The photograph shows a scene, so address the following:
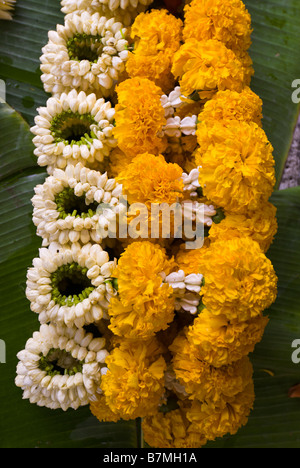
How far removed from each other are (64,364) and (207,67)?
70 cm

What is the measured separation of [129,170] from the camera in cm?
87

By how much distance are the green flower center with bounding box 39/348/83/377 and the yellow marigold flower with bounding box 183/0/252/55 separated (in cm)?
75

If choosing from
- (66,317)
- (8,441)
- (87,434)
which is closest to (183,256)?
(66,317)

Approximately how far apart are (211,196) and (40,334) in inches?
18.8

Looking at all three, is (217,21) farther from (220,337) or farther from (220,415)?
(220,415)

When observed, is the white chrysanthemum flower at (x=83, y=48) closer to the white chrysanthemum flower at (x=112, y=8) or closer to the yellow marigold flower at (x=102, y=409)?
the white chrysanthemum flower at (x=112, y=8)

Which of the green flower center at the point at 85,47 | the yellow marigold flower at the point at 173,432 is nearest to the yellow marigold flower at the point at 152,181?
the green flower center at the point at 85,47

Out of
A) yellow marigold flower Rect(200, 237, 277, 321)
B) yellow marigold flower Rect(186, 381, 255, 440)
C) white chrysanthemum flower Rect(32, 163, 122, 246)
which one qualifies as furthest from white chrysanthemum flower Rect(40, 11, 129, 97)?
yellow marigold flower Rect(186, 381, 255, 440)

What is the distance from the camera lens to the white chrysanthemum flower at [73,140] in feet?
3.19

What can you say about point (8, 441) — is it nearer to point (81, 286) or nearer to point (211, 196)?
point (81, 286)

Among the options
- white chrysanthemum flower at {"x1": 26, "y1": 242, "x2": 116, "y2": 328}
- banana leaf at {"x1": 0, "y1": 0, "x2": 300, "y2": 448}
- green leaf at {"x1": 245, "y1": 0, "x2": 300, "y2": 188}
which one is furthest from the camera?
green leaf at {"x1": 245, "y1": 0, "x2": 300, "y2": 188}

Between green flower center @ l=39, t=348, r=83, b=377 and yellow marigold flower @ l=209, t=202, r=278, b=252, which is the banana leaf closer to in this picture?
green flower center @ l=39, t=348, r=83, b=377

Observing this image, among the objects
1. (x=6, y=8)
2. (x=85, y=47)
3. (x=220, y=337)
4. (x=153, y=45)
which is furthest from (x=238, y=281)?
(x=6, y=8)

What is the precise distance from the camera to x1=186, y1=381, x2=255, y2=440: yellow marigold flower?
0.86m
